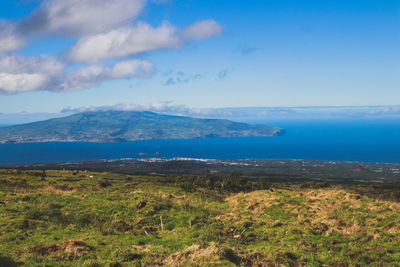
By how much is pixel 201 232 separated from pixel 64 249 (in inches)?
295

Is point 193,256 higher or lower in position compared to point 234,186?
higher

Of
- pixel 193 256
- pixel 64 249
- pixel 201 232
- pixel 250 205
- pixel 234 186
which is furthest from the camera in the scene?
pixel 234 186

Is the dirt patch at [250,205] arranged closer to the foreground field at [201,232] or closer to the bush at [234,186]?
the foreground field at [201,232]

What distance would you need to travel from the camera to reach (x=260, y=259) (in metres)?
12.8

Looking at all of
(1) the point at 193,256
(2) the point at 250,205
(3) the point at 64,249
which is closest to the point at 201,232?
(1) the point at 193,256

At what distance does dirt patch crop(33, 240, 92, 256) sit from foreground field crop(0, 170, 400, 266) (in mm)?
45

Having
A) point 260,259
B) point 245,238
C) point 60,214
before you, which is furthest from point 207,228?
point 60,214

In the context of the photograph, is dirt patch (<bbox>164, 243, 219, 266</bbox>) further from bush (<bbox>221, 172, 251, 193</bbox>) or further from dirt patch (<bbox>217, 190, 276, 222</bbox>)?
bush (<bbox>221, 172, 251, 193</bbox>)

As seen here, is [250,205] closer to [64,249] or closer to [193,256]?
[193,256]

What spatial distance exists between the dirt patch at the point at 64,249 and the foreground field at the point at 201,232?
0.04 meters

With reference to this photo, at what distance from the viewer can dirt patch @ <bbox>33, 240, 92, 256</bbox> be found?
43.8ft

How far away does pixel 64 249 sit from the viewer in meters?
13.7

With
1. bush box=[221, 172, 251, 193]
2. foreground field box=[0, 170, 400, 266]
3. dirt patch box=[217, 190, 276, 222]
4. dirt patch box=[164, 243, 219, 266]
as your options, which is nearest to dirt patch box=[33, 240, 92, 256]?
foreground field box=[0, 170, 400, 266]

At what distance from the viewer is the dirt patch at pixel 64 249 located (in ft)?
43.8
